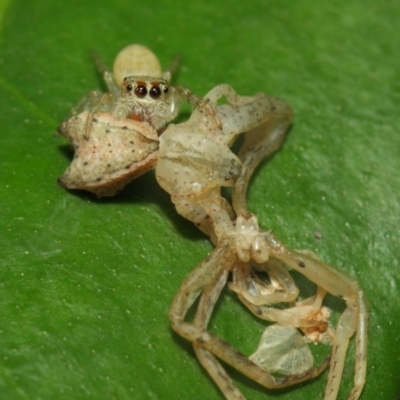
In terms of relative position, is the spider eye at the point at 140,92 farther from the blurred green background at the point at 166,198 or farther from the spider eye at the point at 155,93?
the blurred green background at the point at 166,198

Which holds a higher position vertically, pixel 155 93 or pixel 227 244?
pixel 155 93

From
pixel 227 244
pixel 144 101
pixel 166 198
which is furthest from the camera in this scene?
pixel 144 101

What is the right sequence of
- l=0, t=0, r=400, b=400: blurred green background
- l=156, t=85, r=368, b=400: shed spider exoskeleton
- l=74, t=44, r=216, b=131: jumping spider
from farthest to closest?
1. l=74, t=44, r=216, b=131: jumping spider
2. l=156, t=85, r=368, b=400: shed spider exoskeleton
3. l=0, t=0, r=400, b=400: blurred green background

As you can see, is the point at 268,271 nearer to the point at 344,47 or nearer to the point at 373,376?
the point at 373,376

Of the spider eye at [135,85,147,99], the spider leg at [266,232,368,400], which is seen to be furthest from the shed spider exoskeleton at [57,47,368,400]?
the spider eye at [135,85,147,99]

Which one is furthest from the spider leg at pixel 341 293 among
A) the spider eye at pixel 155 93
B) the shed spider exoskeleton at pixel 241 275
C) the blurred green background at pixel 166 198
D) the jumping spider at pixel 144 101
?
the spider eye at pixel 155 93

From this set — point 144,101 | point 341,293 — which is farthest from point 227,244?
point 144,101

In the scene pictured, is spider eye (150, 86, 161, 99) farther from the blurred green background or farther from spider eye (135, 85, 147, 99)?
the blurred green background

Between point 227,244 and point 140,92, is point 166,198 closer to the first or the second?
point 227,244
